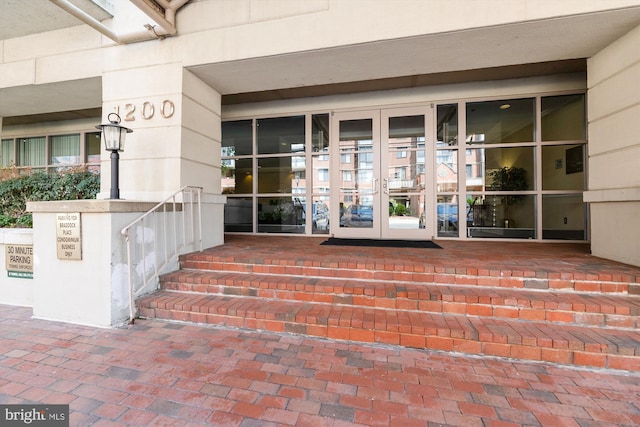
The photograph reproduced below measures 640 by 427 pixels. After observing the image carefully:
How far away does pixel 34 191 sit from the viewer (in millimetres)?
4191

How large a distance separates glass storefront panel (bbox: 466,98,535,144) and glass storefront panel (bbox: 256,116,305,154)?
10.9 feet

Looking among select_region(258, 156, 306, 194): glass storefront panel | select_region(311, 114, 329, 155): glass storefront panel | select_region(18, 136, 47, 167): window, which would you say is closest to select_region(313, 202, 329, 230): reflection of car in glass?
select_region(258, 156, 306, 194): glass storefront panel

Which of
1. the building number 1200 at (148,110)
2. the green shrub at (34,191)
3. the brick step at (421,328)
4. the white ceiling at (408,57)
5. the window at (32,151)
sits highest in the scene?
the white ceiling at (408,57)

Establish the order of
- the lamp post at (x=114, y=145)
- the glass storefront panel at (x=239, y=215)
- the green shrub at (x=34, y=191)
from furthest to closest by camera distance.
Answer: the glass storefront panel at (x=239, y=215), the green shrub at (x=34, y=191), the lamp post at (x=114, y=145)

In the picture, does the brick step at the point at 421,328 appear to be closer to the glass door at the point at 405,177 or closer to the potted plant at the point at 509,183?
the glass door at the point at 405,177

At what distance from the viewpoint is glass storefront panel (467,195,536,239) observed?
5172mm

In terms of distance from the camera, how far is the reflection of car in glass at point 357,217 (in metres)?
5.45

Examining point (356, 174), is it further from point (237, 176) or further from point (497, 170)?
point (237, 176)

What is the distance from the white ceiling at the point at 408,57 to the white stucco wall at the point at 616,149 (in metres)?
0.29

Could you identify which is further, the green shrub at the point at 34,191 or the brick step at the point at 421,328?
the green shrub at the point at 34,191

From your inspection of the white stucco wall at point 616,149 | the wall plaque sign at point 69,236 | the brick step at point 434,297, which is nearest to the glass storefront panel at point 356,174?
the brick step at point 434,297

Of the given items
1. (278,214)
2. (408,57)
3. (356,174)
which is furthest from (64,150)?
(408,57)

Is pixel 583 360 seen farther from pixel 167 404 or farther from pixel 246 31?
pixel 246 31

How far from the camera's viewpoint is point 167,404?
1674 mm
